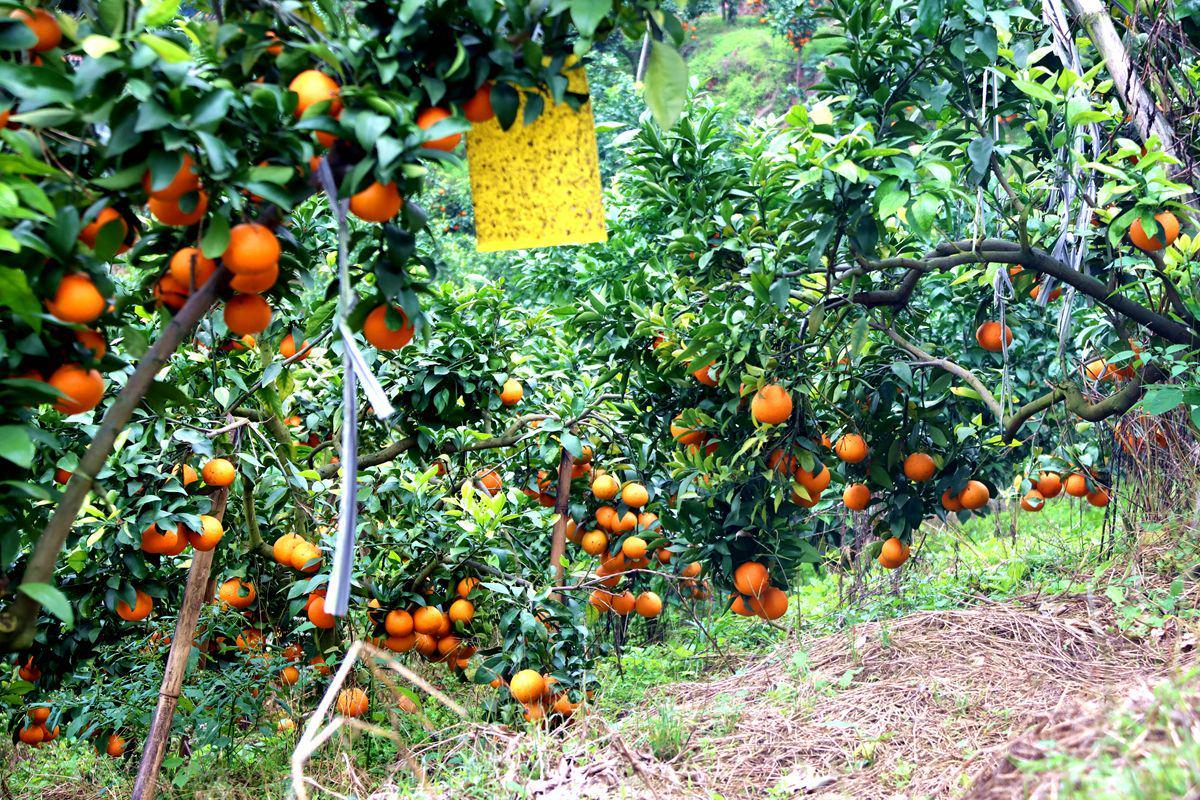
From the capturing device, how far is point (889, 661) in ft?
9.97

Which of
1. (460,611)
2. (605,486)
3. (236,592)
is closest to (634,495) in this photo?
(605,486)

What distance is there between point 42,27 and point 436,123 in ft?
2.01

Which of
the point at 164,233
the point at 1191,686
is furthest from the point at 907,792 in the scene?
the point at 164,233

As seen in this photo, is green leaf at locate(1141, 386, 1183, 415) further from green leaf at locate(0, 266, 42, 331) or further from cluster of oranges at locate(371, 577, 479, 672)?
green leaf at locate(0, 266, 42, 331)

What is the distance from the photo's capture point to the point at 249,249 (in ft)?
5.07

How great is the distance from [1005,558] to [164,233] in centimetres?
391

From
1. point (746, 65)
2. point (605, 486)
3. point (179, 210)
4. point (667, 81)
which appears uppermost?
point (746, 65)

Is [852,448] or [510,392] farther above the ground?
[510,392]

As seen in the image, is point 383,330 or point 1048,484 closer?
point 383,330

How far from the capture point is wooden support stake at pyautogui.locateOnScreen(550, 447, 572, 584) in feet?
11.3

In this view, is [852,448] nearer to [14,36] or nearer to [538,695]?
[538,695]

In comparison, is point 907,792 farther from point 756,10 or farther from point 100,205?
point 756,10

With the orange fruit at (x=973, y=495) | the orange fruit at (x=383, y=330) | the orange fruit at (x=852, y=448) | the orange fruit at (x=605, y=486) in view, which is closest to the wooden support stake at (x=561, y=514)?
the orange fruit at (x=605, y=486)

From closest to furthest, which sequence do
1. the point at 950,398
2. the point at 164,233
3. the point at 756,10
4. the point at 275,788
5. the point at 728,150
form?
the point at 164,233 → the point at 275,788 → the point at 728,150 → the point at 950,398 → the point at 756,10
